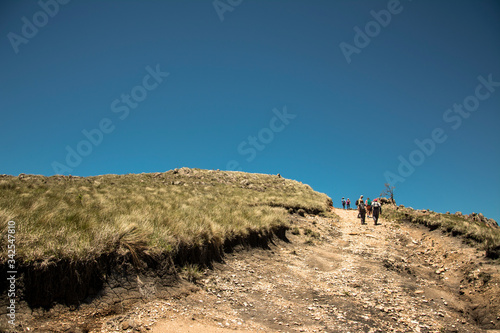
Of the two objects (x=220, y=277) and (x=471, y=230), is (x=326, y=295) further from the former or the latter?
(x=471, y=230)

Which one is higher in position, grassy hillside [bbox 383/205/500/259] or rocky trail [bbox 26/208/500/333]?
grassy hillside [bbox 383/205/500/259]

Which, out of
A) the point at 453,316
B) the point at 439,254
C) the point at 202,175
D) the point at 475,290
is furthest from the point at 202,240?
the point at 202,175

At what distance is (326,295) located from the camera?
9367mm

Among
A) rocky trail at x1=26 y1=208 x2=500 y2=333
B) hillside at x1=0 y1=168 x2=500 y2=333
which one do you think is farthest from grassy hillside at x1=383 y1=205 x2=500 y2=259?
rocky trail at x1=26 y1=208 x2=500 y2=333

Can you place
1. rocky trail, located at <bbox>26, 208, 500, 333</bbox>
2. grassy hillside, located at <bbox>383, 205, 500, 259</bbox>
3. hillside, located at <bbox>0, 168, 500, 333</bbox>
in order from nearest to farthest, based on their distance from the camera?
hillside, located at <bbox>0, 168, 500, 333</bbox>, rocky trail, located at <bbox>26, 208, 500, 333</bbox>, grassy hillside, located at <bbox>383, 205, 500, 259</bbox>

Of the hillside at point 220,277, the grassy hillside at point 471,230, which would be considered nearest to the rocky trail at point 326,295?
the hillside at point 220,277

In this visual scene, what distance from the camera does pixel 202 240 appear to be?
9.17m

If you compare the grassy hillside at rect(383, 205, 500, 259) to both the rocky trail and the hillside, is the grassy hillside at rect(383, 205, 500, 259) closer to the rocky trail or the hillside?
the hillside

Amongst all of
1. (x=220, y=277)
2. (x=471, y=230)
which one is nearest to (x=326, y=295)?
(x=220, y=277)

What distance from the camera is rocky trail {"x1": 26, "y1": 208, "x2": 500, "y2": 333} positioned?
6113 mm

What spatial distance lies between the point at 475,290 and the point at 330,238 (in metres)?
8.78

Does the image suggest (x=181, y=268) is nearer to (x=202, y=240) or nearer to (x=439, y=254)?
(x=202, y=240)

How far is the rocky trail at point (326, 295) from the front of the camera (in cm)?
611

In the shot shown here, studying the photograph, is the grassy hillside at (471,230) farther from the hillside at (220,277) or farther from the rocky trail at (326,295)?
the rocky trail at (326,295)
